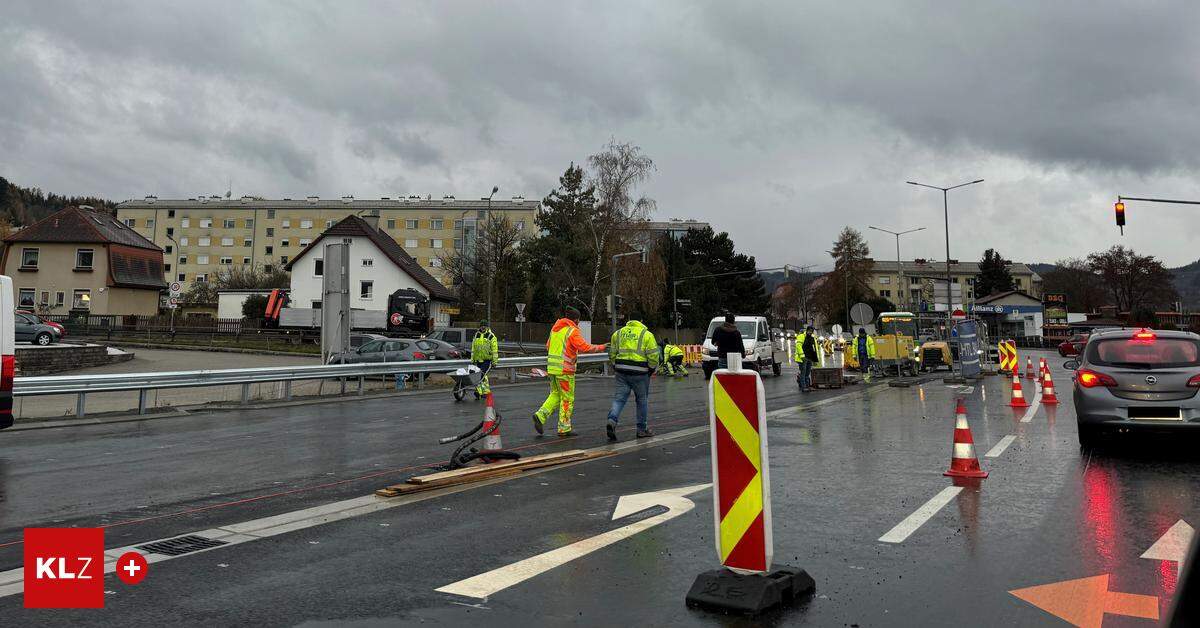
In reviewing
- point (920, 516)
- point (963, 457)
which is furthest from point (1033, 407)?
point (920, 516)

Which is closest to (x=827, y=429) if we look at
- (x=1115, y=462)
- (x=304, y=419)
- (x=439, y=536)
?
(x=1115, y=462)

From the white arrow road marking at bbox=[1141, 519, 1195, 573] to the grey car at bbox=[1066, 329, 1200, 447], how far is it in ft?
11.9

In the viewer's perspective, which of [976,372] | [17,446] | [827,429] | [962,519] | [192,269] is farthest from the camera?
[192,269]

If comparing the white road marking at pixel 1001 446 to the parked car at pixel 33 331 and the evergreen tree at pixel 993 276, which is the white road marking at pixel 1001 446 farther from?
the evergreen tree at pixel 993 276

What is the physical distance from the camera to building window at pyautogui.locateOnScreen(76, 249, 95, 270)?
5372cm

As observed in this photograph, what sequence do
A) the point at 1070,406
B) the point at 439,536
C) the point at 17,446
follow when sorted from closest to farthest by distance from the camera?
the point at 439,536 < the point at 17,446 < the point at 1070,406

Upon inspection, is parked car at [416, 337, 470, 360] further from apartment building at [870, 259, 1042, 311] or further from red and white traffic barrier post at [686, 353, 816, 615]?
apartment building at [870, 259, 1042, 311]

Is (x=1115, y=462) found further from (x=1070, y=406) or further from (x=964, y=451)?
(x=1070, y=406)

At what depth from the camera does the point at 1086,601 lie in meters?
4.05

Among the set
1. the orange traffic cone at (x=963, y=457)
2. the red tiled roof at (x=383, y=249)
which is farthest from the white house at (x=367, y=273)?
the orange traffic cone at (x=963, y=457)

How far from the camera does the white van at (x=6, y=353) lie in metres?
9.28

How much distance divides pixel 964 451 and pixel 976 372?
19.1 metres

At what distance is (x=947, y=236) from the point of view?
51.4 metres

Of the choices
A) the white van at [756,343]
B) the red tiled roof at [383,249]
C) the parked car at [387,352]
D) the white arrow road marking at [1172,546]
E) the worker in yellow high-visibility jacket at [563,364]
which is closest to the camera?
the white arrow road marking at [1172,546]
